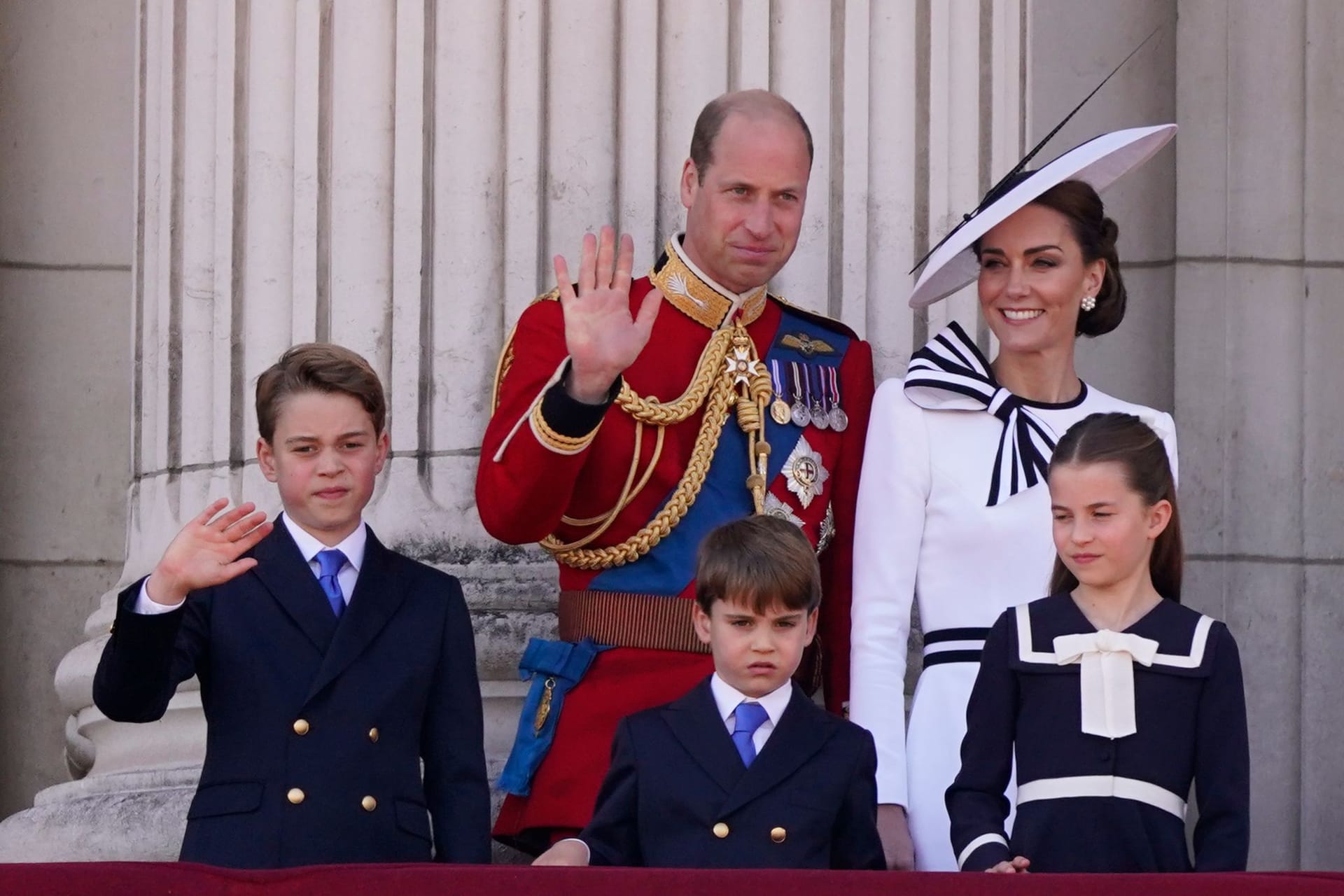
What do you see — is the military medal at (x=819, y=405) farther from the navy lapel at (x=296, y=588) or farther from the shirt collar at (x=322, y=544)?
the navy lapel at (x=296, y=588)

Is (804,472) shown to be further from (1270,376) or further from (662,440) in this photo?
(1270,376)

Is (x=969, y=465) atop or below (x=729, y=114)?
below

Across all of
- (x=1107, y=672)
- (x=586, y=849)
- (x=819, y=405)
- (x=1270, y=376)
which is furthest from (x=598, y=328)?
(x=1270, y=376)

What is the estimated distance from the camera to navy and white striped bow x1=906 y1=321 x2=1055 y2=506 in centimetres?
416

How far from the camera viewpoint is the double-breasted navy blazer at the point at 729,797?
362 cm

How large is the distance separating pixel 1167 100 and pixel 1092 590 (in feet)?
9.52

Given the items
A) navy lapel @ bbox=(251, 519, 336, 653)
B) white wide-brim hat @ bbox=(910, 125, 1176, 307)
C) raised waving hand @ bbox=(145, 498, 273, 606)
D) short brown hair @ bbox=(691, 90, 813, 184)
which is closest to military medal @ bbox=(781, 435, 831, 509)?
white wide-brim hat @ bbox=(910, 125, 1176, 307)

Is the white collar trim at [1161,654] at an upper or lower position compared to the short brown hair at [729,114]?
lower

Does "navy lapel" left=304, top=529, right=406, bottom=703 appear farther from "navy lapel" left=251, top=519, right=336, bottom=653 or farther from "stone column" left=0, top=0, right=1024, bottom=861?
"stone column" left=0, top=0, right=1024, bottom=861

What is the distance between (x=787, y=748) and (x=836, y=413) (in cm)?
91

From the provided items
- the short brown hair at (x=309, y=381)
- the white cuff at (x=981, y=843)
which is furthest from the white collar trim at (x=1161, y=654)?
the short brown hair at (x=309, y=381)

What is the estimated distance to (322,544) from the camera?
3.97 metres

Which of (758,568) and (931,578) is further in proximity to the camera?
(931,578)

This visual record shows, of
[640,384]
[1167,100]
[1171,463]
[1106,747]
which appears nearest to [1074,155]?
[1171,463]
